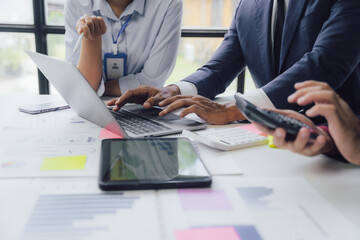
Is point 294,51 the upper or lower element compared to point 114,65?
upper

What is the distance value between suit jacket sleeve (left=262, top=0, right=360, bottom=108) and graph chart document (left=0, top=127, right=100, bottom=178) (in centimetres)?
55

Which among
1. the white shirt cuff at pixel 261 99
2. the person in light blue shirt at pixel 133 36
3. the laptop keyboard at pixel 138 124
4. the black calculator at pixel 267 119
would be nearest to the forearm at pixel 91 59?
the person in light blue shirt at pixel 133 36

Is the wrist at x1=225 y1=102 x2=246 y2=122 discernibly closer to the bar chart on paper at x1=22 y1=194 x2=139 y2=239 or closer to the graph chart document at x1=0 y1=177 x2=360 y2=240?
the graph chart document at x1=0 y1=177 x2=360 y2=240

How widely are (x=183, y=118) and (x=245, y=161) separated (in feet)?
1.04

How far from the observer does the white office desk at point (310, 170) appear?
0.55m

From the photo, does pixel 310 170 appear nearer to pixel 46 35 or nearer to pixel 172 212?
pixel 172 212

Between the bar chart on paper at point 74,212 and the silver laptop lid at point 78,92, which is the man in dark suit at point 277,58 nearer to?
the silver laptop lid at point 78,92

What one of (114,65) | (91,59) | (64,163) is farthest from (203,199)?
(114,65)

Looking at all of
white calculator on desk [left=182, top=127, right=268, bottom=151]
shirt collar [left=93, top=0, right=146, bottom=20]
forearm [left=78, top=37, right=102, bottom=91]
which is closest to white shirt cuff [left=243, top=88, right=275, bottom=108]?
white calculator on desk [left=182, top=127, right=268, bottom=151]

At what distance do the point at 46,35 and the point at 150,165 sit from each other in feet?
6.26

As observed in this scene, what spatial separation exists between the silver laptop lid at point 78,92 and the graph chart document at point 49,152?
5cm

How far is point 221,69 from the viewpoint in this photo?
134 centimetres

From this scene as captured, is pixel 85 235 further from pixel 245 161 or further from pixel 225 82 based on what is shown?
pixel 225 82

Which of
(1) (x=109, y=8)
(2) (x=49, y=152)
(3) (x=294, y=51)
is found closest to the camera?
(2) (x=49, y=152)
